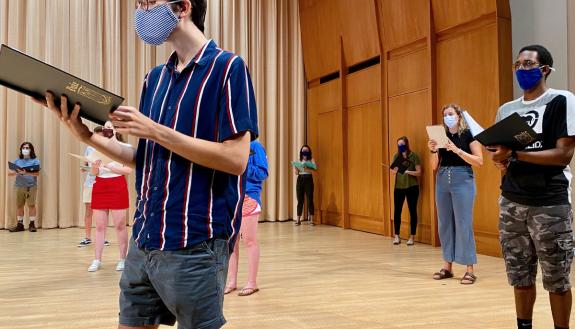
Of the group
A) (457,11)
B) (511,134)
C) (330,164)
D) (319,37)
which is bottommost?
(511,134)

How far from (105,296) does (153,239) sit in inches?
121

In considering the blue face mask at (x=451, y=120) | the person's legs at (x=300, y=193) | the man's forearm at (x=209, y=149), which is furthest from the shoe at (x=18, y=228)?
the man's forearm at (x=209, y=149)

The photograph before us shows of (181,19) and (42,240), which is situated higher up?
(181,19)

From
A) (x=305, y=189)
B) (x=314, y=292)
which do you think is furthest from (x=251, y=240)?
(x=305, y=189)

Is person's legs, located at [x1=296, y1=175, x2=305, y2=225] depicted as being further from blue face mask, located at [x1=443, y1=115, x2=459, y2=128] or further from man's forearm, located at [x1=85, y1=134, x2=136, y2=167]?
man's forearm, located at [x1=85, y1=134, x2=136, y2=167]

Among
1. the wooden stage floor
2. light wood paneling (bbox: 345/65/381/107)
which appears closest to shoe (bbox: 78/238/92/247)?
the wooden stage floor

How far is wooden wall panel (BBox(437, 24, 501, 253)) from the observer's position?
593 centimetres

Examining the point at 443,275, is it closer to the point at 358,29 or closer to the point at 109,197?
the point at 109,197

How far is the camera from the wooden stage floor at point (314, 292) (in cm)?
341

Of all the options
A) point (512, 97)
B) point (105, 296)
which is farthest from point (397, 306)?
point (512, 97)

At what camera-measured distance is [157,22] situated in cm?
143

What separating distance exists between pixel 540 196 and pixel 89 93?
2063 millimetres

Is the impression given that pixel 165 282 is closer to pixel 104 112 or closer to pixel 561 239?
pixel 104 112

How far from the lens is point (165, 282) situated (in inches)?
51.7
